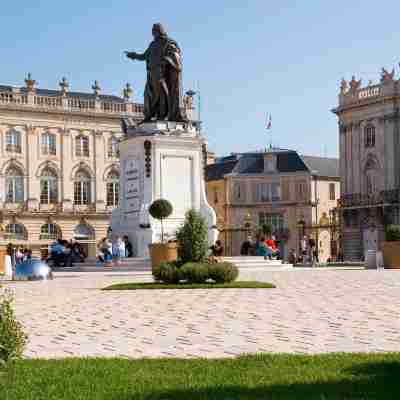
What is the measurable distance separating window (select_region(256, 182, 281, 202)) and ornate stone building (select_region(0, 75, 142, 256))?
1320cm

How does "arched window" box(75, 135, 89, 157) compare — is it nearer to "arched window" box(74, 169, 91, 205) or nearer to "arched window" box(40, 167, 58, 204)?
"arched window" box(74, 169, 91, 205)

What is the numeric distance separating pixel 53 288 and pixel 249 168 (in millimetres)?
66650

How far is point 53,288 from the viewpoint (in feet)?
76.0

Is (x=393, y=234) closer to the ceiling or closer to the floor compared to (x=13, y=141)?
closer to the floor

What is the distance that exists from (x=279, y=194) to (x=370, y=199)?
1456 cm

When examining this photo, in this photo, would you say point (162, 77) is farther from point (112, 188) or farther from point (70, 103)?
point (112, 188)

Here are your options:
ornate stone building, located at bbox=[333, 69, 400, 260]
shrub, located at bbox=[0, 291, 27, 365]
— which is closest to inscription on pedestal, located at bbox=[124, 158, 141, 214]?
shrub, located at bbox=[0, 291, 27, 365]

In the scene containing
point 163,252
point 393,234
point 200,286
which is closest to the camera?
point 200,286

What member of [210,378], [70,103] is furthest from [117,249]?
[70,103]

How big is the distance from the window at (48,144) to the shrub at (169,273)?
57.5 meters

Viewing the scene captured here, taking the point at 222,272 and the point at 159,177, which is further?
the point at 159,177

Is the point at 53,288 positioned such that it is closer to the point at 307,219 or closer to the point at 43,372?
the point at 43,372

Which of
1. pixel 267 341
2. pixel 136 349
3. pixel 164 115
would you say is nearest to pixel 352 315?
pixel 267 341

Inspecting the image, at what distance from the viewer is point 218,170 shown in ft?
296
